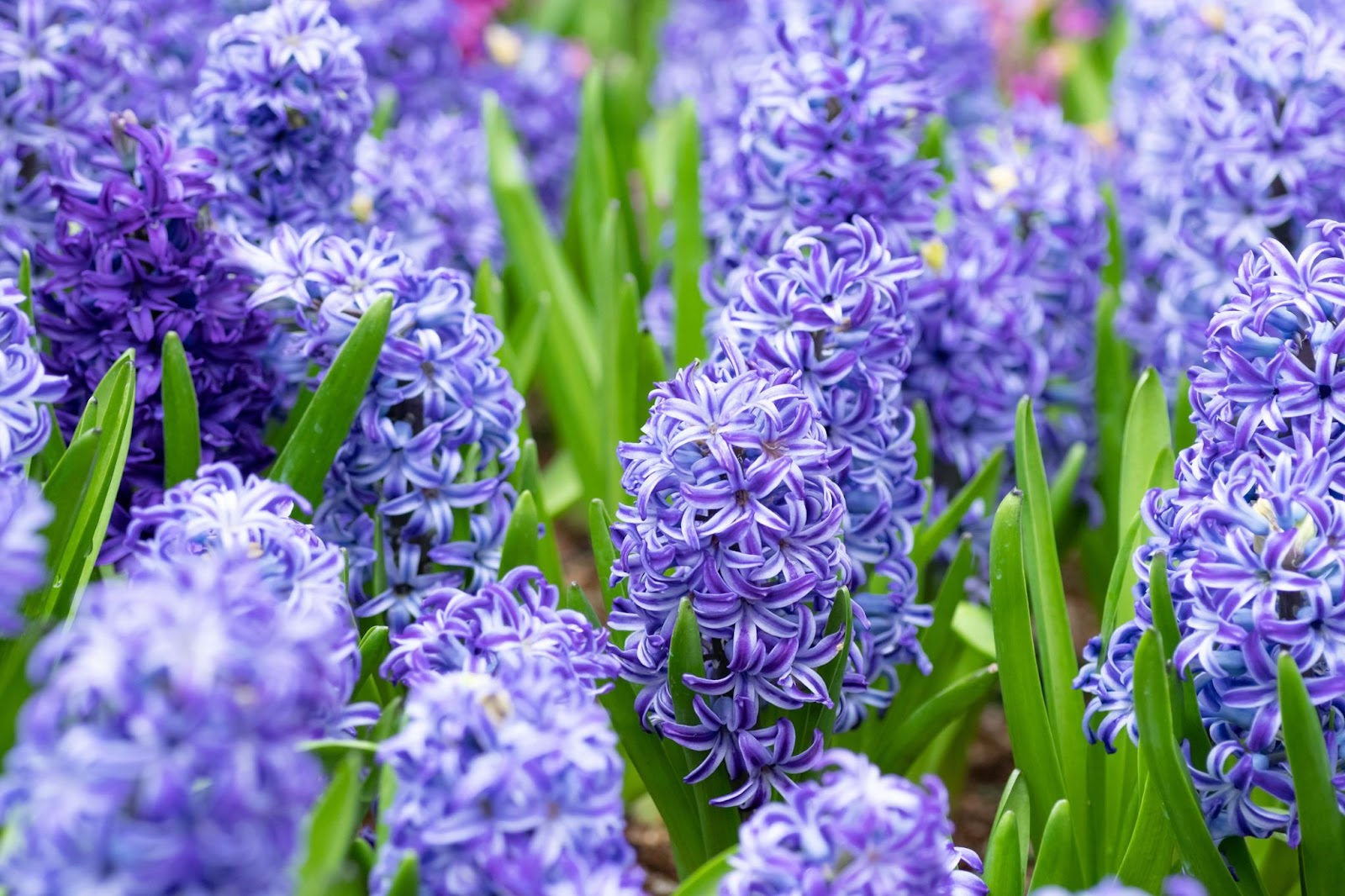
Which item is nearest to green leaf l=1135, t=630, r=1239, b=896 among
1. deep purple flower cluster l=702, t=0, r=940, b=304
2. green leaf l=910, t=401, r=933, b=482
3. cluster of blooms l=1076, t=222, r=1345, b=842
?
cluster of blooms l=1076, t=222, r=1345, b=842

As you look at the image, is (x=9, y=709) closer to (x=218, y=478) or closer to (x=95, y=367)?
→ (x=218, y=478)

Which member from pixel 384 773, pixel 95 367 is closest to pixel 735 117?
pixel 95 367

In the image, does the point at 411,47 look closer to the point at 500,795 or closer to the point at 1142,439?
the point at 1142,439

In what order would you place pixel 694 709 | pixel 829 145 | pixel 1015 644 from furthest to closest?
pixel 829 145, pixel 1015 644, pixel 694 709

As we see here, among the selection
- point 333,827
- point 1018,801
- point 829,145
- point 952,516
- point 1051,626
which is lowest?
point 1018,801

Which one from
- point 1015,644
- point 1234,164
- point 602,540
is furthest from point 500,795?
point 1234,164

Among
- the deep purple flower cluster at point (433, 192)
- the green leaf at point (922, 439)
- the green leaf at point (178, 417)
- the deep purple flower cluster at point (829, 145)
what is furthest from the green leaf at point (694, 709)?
the deep purple flower cluster at point (433, 192)
